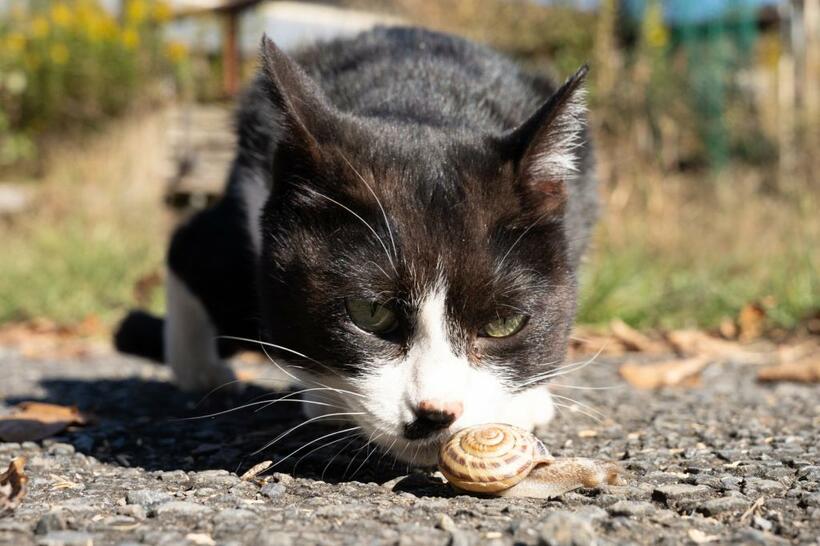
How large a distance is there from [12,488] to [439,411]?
0.88 metres

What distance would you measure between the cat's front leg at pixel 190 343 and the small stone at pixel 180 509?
136cm

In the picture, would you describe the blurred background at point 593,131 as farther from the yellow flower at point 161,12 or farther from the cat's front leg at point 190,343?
the cat's front leg at point 190,343

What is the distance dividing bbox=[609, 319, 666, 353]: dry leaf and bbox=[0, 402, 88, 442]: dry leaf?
2775mm

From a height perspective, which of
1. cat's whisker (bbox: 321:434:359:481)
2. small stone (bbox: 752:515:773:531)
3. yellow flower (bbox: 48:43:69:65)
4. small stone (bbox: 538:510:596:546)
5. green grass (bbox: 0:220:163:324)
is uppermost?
yellow flower (bbox: 48:43:69:65)

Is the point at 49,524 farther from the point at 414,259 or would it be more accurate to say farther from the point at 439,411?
the point at 414,259

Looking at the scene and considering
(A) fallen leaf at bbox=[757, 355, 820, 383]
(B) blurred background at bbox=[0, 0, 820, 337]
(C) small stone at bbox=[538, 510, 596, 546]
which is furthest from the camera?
(B) blurred background at bbox=[0, 0, 820, 337]

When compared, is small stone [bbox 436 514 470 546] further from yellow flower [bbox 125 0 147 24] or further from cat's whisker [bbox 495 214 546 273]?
yellow flower [bbox 125 0 147 24]

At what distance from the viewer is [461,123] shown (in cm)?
247

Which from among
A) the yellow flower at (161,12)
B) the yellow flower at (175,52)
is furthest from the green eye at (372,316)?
the yellow flower at (161,12)

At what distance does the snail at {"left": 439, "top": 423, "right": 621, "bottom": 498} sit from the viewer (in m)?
1.78

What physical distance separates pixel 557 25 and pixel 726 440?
24.2 feet

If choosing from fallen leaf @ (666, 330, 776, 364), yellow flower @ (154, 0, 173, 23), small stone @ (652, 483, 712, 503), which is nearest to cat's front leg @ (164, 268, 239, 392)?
small stone @ (652, 483, 712, 503)

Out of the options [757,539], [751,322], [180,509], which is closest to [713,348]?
[751,322]

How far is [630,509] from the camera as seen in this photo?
1.67m
